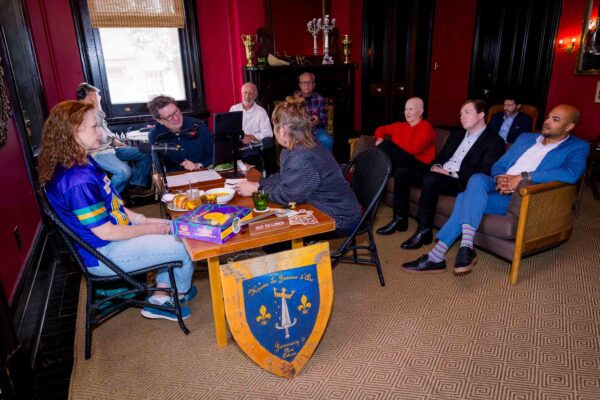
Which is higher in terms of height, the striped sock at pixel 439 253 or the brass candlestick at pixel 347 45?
the brass candlestick at pixel 347 45

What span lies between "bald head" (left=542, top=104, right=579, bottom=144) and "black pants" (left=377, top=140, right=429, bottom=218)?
40.2 inches

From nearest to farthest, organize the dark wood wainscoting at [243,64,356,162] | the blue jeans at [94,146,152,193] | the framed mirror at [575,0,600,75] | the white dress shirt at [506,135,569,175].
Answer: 1. the white dress shirt at [506,135,569,175]
2. the blue jeans at [94,146,152,193]
3. the framed mirror at [575,0,600,75]
4. the dark wood wainscoting at [243,64,356,162]

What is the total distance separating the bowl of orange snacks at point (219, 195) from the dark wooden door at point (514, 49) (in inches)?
205

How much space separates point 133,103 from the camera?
16.2ft

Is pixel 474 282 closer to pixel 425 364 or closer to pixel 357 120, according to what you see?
pixel 425 364

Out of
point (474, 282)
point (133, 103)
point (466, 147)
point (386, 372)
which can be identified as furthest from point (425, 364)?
point (133, 103)

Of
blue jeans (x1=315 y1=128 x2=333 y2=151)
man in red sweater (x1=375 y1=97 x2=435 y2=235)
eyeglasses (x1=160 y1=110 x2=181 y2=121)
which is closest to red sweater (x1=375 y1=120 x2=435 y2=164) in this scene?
man in red sweater (x1=375 y1=97 x2=435 y2=235)

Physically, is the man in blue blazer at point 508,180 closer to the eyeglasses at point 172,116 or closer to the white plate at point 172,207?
the white plate at point 172,207

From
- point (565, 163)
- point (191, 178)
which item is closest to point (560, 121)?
point (565, 163)

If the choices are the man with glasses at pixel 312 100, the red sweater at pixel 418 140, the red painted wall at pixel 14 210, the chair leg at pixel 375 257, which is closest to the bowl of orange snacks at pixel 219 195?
the chair leg at pixel 375 257

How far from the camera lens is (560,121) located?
269 centimetres

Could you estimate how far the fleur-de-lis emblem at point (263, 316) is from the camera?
1.73m

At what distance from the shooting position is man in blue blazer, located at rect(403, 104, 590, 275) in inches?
104

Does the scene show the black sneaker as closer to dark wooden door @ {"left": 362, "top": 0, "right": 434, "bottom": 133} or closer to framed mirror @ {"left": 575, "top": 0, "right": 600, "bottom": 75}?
framed mirror @ {"left": 575, "top": 0, "right": 600, "bottom": 75}
